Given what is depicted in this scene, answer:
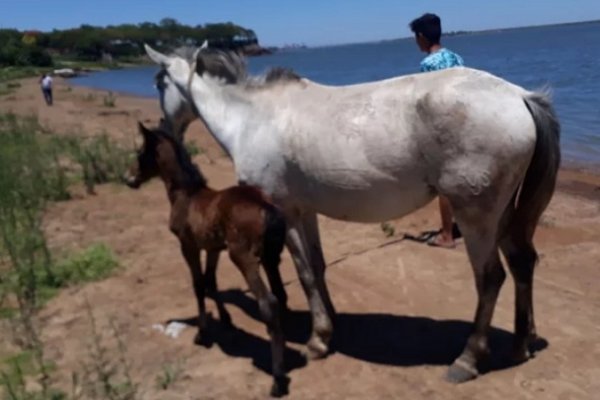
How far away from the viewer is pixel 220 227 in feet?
14.6

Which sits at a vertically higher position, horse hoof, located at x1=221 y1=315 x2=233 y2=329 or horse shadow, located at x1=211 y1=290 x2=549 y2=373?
horse hoof, located at x1=221 y1=315 x2=233 y2=329

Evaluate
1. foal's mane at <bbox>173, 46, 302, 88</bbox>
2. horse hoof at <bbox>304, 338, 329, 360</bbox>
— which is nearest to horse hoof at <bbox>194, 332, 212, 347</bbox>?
horse hoof at <bbox>304, 338, 329, 360</bbox>

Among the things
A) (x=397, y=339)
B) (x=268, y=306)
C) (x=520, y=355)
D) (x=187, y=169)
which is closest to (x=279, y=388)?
(x=268, y=306)

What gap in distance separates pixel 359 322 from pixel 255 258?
1.38m

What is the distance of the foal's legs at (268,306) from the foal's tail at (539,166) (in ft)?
5.21

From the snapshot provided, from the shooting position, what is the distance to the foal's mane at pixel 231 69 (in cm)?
502

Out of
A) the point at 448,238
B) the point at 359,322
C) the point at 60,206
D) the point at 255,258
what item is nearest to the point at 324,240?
the point at 448,238

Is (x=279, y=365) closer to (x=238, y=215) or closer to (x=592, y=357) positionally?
(x=238, y=215)

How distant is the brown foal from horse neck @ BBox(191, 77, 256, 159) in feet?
0.99

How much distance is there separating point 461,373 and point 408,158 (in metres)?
1.35

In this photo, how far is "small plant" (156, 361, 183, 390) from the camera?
438 centimetres

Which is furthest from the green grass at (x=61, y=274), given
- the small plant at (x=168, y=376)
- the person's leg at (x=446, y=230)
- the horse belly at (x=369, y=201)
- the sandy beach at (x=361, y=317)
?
the person's leg at (x=446, y=230)

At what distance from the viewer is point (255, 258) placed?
4277 millimetres

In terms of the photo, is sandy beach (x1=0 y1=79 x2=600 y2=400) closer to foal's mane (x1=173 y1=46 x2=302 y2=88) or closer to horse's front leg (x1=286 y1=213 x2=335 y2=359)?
horse's front leg (x1=286 y1=213 x2=335 y2=359)
